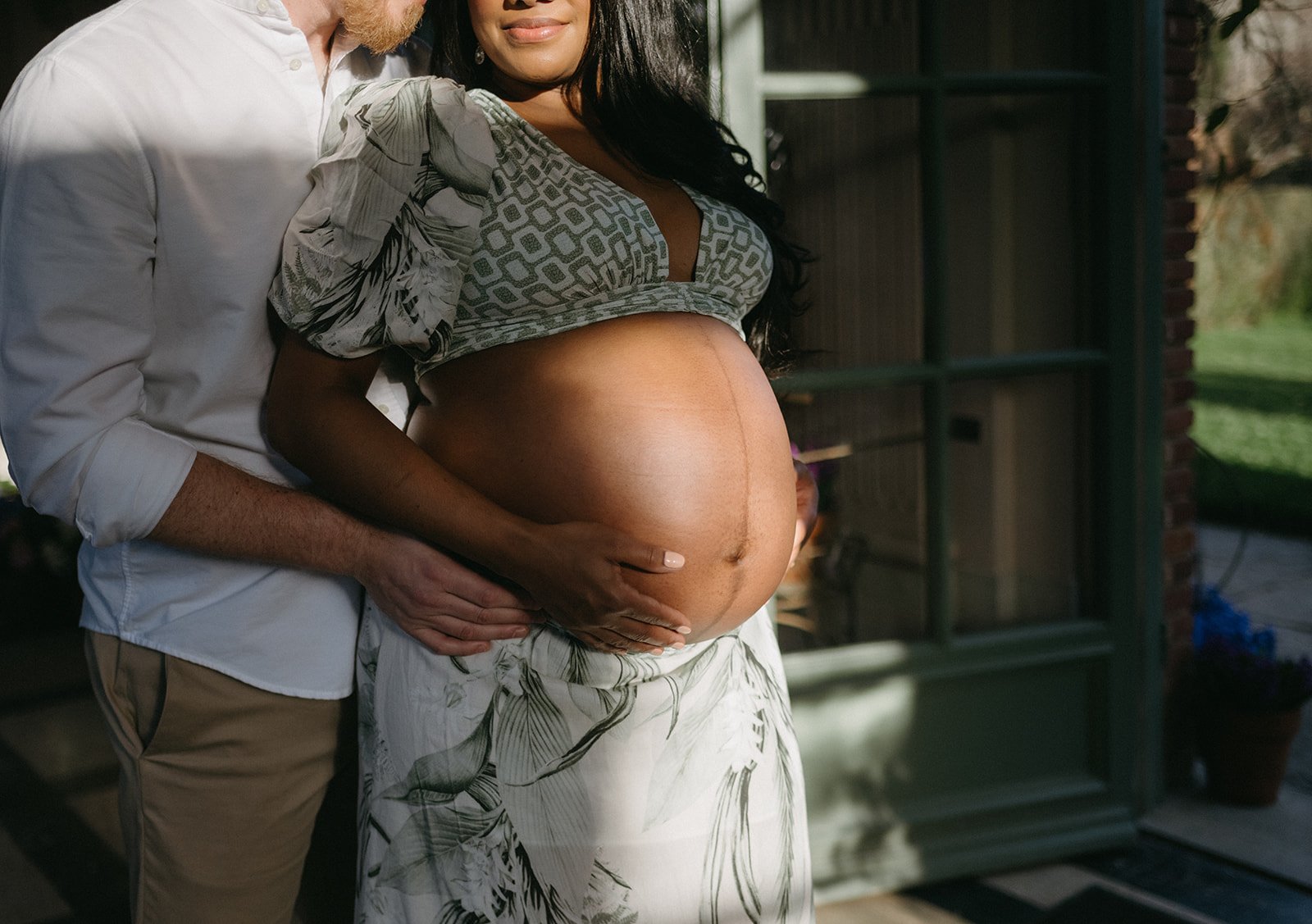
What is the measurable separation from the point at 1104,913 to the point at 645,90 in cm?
219

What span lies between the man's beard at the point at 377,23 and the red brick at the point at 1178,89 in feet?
7.22

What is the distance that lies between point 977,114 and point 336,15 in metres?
1.87

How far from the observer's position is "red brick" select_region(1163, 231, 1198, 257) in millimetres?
2961

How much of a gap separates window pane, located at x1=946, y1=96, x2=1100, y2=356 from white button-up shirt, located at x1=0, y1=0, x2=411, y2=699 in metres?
1.83

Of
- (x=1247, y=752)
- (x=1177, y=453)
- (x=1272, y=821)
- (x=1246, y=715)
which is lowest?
(x=1272, y=821)

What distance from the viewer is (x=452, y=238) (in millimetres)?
1283

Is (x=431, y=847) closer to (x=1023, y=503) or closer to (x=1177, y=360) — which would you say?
(x=1023, y=503)

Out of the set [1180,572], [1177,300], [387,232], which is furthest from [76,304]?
[1180,572]

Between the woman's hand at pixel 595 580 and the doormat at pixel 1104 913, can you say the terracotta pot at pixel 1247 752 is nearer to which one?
the doormat at pixel 1104 913

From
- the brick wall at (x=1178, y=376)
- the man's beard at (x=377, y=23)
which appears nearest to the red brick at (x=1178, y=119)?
the brick wall at (x=1178, y=376)

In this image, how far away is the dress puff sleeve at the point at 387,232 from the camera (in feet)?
4.15

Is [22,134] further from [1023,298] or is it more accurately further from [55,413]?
[1023,298]

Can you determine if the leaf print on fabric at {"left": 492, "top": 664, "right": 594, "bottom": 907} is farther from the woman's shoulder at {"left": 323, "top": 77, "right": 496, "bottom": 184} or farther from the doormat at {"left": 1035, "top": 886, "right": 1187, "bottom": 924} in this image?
the doormat at {"left": 1035, "top": 886, "right": 1187, "bottom": 924}

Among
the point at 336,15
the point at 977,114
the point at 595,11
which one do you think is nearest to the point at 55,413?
the point at 336,15
